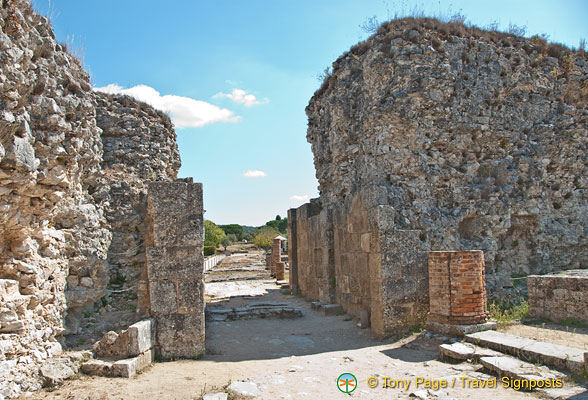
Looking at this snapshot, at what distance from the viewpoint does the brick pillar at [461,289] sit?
7500mm

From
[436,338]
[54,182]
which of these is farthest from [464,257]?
[54,182]

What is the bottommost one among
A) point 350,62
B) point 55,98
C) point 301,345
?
point 301,345

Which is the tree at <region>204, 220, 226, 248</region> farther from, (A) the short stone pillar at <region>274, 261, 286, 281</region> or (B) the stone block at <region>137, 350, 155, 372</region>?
Answer: (B) the stone block at <region>137, 350, 155, 372</region>

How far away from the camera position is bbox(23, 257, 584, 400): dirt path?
17.5 feet

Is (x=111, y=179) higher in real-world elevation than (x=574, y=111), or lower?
lower

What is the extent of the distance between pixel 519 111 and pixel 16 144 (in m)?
12.3

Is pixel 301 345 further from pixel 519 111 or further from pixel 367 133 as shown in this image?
pixel 519 111

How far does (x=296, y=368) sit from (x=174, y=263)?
9.26ft

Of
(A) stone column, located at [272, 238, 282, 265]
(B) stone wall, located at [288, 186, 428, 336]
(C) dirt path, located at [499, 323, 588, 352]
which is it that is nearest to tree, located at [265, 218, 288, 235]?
(A) stone column, located at [272, 238, 282, 265]

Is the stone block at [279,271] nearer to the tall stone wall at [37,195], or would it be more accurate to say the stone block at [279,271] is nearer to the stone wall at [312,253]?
the stone wall at [312,253]

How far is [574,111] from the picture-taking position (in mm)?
12250

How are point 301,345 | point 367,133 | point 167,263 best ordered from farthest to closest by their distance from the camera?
point 367,133
point 301,345
point 167,263

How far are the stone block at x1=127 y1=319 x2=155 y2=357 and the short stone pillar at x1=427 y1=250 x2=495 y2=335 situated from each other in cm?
532

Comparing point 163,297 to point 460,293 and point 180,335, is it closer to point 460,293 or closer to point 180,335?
point 180,335
